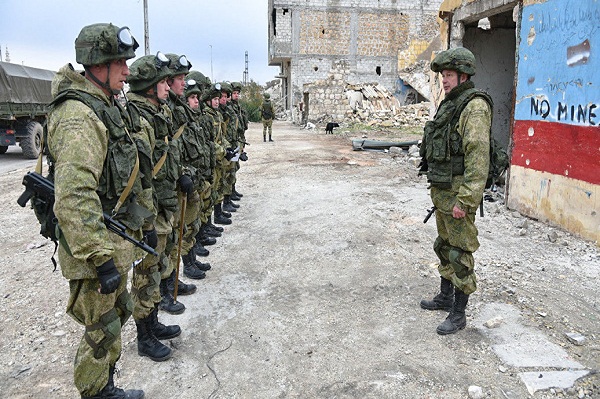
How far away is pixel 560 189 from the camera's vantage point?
5.63m

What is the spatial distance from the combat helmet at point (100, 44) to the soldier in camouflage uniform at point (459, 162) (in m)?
2.20

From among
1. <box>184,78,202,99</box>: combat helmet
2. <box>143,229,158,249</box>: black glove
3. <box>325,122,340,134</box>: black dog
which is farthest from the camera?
<box>325,122,340,134</box>: black dog

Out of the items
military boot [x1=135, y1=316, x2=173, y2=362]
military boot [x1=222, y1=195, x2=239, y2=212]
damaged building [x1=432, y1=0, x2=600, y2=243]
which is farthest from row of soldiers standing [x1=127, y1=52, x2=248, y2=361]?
damaged building [x1=432, y1=0, x2=600, y2=243]

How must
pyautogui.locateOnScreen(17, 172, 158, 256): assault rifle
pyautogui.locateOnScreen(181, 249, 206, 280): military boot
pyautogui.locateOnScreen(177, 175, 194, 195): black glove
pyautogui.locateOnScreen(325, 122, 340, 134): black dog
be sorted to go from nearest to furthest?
pyautogui.locateOnScreen(17, 172, 158, 256): assault rifle → pyautogui.locateOnScreen(177, 175, 194, 195): black glove → pyautogui.locateOnScreen(181, 249, 206, 280): military boot → pyautogui.locateOnScreen(325, 122, 340, 134): black dog

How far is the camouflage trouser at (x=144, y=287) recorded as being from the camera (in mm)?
3013

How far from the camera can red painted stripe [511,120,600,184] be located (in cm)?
516

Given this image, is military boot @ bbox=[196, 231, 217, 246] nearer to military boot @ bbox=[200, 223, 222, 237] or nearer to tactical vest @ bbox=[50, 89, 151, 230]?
military boot @ bbox=[200, 223, 222, 237]

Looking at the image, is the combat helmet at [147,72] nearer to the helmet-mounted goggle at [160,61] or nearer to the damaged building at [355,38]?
the helmet-mounted goggle at [160,61]

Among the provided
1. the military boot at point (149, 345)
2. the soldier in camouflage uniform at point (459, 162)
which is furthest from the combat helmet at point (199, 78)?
the military boot at point (149, 345)

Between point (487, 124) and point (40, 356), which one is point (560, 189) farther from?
point (40, 356)

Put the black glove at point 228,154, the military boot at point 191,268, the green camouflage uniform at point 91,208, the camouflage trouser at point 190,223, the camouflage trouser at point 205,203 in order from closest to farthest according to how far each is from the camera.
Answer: the green camouflage uniform at point 91,208 < the camouflage trouser at point 190,223 < the military boot at point 191,268 < the camouflage trouser at point 205,203 < the black glove at point 228,154

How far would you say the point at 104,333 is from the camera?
7.47ft

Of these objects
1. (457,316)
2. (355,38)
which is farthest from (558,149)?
(355,38)

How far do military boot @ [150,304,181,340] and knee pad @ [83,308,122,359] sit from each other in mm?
799
